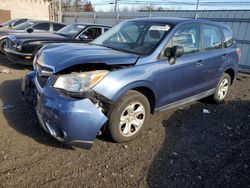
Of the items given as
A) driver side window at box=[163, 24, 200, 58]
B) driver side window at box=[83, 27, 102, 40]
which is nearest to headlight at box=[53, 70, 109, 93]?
driver side window at box=[163, 24, 200, 58]

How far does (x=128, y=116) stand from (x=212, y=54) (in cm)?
231

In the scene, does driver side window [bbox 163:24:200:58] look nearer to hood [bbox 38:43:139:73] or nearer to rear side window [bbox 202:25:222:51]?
rear side window [bbox 202:25:222:51]

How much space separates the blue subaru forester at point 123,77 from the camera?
10.4 feet

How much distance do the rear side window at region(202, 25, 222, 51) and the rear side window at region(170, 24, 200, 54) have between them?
0.23 meters

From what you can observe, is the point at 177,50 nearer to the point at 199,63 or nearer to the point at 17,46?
the point at 199,63

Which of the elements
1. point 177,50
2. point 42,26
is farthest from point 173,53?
point 42,26

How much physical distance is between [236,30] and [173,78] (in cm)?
793

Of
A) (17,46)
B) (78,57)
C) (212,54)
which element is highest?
(78,57)

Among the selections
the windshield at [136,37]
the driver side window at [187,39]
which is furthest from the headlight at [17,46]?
the driver side window at [187,39]

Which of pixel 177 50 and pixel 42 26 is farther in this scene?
pixel 42 26

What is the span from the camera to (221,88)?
5.77 m

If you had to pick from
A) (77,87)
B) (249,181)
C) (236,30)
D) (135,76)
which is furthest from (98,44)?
(236,30)

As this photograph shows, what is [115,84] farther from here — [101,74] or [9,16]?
[9,16]

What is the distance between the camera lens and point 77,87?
3.16 meters
